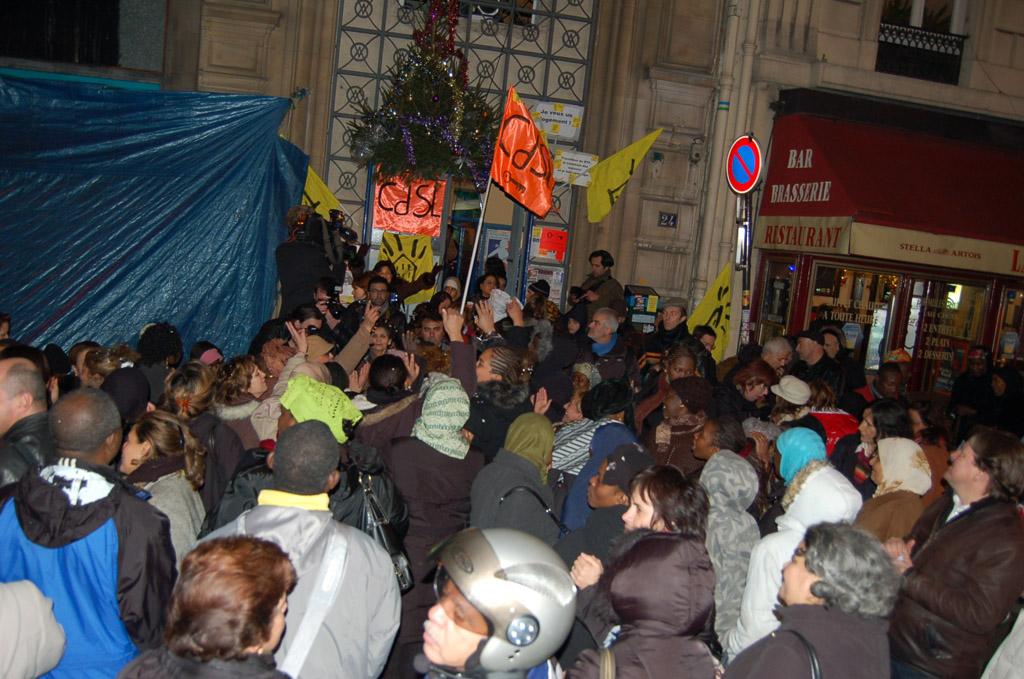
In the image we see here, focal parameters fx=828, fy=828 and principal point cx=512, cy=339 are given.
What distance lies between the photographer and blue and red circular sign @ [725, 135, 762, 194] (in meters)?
11.3

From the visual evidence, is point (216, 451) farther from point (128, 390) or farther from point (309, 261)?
point (309, 261)

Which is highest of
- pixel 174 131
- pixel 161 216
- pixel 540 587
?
pixel 174 131

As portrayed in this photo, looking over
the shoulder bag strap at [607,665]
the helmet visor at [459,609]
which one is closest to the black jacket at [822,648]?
the shoulder bag strap at [607,665]

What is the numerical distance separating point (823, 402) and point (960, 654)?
2833 millimetres

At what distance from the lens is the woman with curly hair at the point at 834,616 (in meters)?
2.45

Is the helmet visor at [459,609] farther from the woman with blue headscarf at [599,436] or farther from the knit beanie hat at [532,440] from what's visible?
the woman with blue headscarf at [599,436]

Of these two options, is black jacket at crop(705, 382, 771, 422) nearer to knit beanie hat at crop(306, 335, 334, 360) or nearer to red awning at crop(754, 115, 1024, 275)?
knit beanie hat at crop(306, 335, 334, 360)

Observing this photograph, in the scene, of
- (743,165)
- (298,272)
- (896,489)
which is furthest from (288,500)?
(743,165)

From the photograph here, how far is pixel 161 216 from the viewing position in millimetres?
9133

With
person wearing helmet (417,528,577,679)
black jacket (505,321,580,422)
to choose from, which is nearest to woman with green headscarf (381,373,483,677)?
person wearing helmet (417,528,577,679)

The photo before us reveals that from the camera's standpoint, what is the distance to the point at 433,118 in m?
10.2

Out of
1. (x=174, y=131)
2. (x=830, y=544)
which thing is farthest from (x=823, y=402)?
(x=174, y=131)

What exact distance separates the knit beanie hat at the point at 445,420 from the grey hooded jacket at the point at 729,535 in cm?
123

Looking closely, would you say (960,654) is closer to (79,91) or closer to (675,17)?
(79,91)
